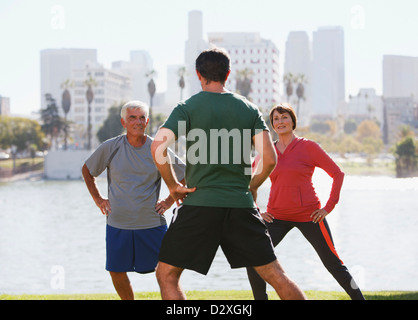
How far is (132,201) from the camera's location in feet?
20.2

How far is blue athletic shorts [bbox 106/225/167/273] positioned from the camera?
6.22 meters

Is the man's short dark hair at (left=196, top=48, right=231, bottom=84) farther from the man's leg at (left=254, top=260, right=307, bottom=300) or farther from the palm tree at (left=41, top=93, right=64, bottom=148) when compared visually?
the palm tree at (left=41, top=93, right=64, bottom=148)

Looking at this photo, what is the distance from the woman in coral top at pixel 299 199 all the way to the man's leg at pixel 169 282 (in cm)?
200

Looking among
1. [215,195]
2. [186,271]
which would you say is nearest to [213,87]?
[215,195]

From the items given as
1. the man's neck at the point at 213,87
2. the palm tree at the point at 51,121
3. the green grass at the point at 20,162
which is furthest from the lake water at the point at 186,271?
the palm tree at the point at 51,121

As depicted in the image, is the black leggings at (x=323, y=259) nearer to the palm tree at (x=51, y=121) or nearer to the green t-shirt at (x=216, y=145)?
the green t-shirt at (x=216, y=145)

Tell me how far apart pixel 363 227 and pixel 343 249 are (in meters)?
13.6

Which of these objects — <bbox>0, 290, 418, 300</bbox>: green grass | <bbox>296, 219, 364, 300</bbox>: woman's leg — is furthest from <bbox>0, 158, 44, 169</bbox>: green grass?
<bbox>296, 219, 364, 300</bbox>: woman's leg

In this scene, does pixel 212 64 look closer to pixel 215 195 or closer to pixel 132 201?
pixel 215 195

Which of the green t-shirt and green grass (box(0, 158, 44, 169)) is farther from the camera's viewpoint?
green grass (box(0, 158, 44, 169))

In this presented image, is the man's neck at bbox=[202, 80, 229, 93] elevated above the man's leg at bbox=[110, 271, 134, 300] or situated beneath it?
elevated above

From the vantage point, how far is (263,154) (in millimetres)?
4738

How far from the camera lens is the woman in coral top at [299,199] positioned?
6496mm

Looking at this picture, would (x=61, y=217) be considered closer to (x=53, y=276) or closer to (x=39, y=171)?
(x=53, y=276)
